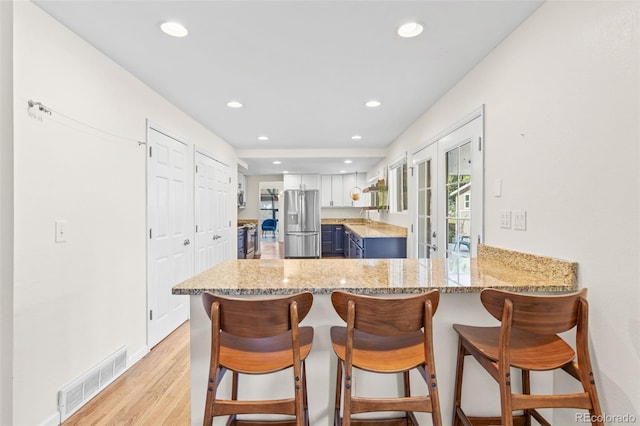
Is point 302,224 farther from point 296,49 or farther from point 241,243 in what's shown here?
point 296,49

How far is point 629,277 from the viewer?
122cm

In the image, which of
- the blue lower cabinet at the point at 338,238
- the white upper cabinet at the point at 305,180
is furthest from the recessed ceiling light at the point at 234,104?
the blue lower cabinet at the point at 338,238

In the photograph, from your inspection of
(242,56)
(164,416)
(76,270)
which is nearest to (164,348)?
(164,416)

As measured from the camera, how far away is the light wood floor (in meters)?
1.84

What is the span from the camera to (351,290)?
143 centimetres

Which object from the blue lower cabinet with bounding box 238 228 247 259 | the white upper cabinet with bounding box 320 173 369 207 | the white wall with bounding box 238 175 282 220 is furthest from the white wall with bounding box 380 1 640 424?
the white wall with bounding box 238 175 282 220

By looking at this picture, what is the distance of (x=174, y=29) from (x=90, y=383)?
2295 mm

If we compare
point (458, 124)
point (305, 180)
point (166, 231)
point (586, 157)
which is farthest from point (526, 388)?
point (305, 180)

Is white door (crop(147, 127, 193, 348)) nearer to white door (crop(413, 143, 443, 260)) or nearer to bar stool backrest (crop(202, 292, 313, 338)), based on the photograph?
bar stool backrest (crop(202, 292, 313, 338))

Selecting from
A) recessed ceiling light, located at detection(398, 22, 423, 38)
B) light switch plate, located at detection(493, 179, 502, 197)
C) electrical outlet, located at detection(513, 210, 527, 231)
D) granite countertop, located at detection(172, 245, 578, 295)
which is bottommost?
granite countertop, located at detection(172, 245, 578, 295)

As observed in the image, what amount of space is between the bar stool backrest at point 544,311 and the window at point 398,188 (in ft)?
10.4

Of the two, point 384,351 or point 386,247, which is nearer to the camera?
point 384,351

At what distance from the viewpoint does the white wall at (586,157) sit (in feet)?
4.03

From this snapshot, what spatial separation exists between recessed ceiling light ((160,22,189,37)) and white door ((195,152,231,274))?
2.02 m
